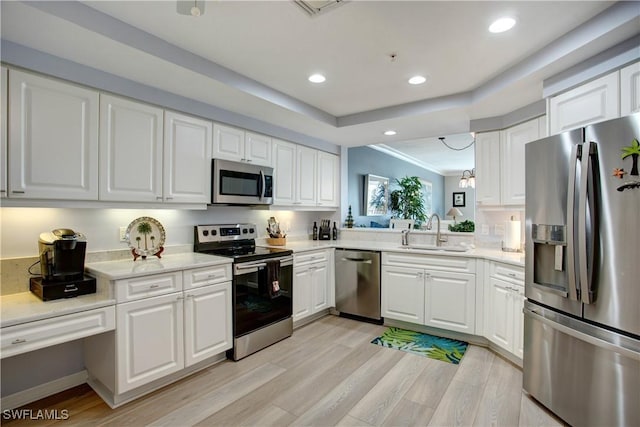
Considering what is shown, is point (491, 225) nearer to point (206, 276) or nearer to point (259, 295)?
point (259, 295)

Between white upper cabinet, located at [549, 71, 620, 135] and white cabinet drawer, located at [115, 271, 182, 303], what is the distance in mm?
3010

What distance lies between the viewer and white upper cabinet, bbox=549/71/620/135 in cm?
200

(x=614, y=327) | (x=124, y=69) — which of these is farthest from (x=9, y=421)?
(x=614, y=327)

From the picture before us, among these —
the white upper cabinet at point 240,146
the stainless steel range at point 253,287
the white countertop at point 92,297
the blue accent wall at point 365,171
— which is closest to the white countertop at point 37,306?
the white countertop at point 92,297

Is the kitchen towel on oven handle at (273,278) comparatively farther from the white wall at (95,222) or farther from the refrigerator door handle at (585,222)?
the refrigerator door handle at (585,222)

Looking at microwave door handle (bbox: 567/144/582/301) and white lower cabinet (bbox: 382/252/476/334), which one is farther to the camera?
white lower cabinet (bbox: 382/252/476/334)

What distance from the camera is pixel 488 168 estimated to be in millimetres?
3506

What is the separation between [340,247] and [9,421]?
10.1 feet

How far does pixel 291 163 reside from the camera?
400cm

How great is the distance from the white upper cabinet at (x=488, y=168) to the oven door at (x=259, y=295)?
2.19m

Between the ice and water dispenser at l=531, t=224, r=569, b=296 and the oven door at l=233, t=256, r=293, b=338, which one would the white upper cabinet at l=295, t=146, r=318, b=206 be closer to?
the oven door at l=233, t=256, r=293, b=338

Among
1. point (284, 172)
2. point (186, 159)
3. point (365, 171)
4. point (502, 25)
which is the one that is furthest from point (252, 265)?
point (365, 171)

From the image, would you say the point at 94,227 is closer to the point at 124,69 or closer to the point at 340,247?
the point at 124,69

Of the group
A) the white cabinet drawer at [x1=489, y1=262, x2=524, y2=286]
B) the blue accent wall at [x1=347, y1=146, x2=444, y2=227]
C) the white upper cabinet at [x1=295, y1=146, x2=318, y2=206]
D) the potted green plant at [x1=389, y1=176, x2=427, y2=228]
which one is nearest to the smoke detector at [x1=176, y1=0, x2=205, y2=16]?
the white upper cabinet at [x1=295, y1=146, x2=318, y2=206]
